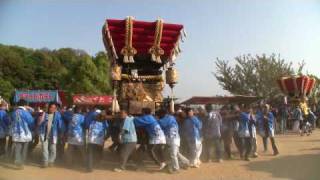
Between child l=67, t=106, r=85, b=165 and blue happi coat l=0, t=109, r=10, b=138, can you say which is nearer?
child l=67, t=106, r=85, b=165

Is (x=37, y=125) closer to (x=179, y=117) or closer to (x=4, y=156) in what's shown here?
(x=4, y=156)

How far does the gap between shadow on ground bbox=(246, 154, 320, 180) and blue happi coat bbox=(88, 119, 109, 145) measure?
3.78 m

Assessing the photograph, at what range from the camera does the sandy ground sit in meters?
9.54

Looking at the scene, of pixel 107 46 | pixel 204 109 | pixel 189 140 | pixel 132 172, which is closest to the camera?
pixel 132 172

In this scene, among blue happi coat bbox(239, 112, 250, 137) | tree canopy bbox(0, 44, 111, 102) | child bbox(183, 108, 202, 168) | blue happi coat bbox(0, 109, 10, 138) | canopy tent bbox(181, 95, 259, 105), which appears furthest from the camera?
tree canopy bbox(0, 44, 111, 102)

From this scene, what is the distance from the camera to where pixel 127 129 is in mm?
10305

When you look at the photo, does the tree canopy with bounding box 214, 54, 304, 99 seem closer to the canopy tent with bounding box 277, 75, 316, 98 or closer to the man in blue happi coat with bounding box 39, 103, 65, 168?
the canopy tent with bounding box 277, 75, 316, 98

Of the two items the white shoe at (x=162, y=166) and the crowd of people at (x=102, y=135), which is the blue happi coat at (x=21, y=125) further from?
the white shoe at (x=162, y=166)

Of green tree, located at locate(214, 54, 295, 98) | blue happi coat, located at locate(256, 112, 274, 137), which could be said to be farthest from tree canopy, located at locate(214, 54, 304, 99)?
blue happi coat, located at locate(256, 112, 274, 137)

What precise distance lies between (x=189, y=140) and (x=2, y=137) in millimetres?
4747

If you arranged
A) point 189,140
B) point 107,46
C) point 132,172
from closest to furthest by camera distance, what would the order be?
point 132,172
point 189,140
point 107,46

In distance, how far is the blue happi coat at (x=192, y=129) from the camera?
11023 millimetres

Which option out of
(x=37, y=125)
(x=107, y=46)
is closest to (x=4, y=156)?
(x=37, y=125)

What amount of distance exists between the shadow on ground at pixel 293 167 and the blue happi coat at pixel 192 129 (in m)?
1.52
